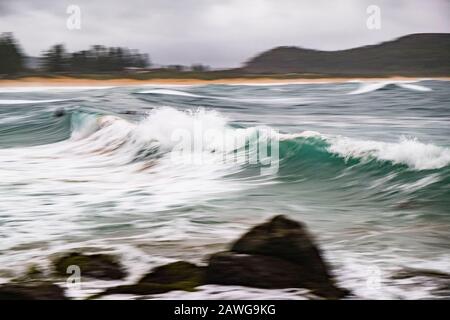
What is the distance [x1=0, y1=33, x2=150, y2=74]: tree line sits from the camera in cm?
418

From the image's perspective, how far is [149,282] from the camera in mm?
3955

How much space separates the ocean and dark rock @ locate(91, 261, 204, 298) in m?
0.04

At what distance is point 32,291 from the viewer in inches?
155

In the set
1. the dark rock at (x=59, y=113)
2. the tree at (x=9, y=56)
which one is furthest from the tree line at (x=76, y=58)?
the dark rock at (x=59, y=113)

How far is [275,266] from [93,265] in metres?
0.96

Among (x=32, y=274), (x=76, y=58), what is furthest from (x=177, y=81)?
(x=32, y=274)

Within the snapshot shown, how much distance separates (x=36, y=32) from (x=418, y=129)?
7.10 feet

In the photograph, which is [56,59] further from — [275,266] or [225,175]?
[275,266]

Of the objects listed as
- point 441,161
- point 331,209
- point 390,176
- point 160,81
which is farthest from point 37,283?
point 441,161

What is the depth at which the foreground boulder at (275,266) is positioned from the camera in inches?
154

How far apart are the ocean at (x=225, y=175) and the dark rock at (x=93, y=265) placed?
5cm

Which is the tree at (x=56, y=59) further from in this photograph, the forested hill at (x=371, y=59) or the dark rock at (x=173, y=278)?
the dark rock at (x=173, y=278)
